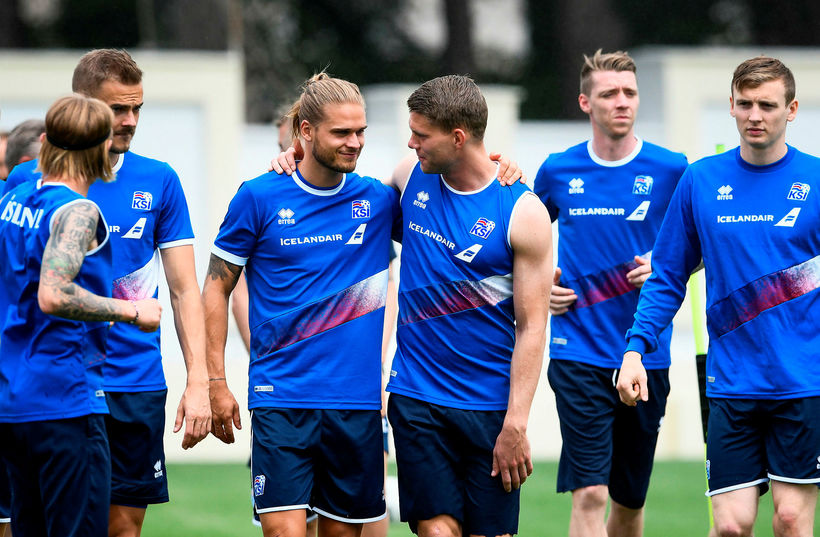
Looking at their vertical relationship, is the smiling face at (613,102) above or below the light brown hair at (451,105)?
above

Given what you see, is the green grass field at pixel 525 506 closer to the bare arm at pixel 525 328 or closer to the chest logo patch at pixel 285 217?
the bare arm at pixel 525 328

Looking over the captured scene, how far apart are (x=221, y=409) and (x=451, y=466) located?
1.02 metres

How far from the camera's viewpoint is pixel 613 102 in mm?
6852

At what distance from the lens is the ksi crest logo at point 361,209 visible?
552 cm

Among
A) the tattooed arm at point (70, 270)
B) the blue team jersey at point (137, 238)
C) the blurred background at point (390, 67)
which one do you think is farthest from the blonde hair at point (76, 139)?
the blurred background at point (390, 67)

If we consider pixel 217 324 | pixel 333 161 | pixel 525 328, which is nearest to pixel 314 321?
pixel 217 324

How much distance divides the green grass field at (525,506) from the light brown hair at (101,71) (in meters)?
3.98

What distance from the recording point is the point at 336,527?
18.0ft

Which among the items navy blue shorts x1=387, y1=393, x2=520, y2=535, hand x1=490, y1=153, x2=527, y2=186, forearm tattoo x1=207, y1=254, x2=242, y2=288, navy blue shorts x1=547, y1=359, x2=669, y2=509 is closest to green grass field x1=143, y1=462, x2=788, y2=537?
navy blue shorts x1=547, y1=359, x2=669, y2=509

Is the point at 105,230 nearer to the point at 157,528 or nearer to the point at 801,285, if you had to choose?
the point at 801,285

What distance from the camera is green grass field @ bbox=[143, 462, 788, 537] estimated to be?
8.73 m

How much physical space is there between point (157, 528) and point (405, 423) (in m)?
4.04

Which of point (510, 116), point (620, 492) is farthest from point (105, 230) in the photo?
point (510, 116)

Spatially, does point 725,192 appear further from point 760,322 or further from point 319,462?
point 319,462
